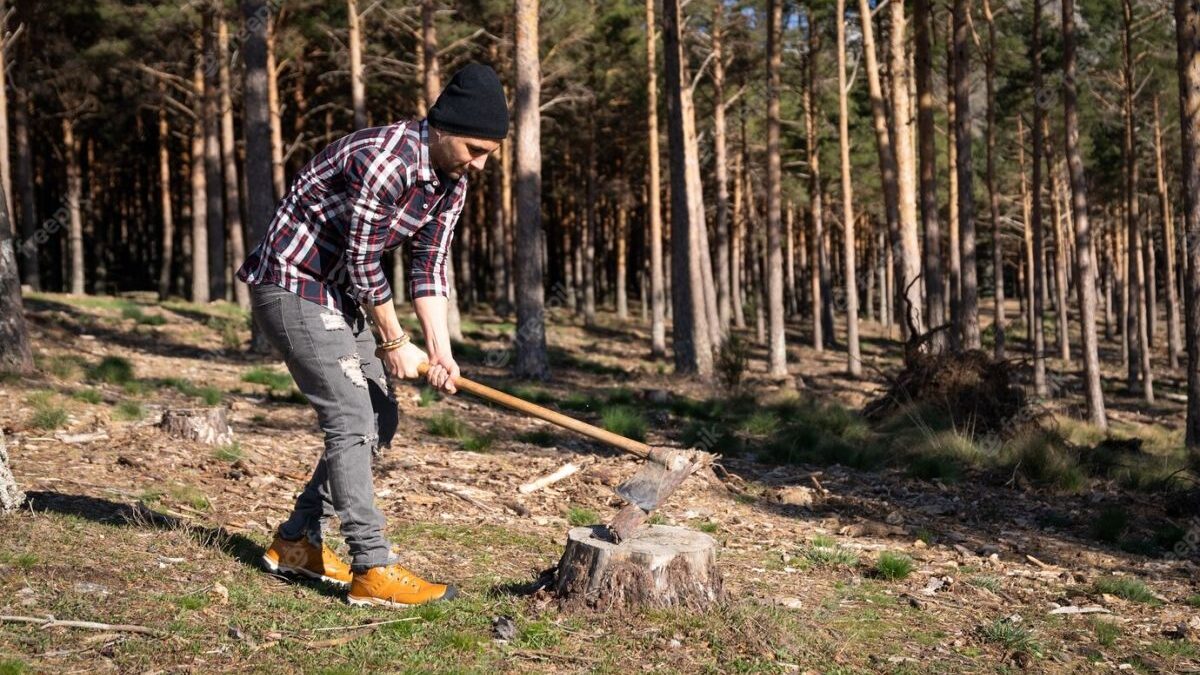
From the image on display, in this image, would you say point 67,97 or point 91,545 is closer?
point 91,545

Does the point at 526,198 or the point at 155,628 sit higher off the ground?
the point at 526,198

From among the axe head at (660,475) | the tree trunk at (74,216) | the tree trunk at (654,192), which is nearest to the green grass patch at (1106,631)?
the axe head at (660,475)

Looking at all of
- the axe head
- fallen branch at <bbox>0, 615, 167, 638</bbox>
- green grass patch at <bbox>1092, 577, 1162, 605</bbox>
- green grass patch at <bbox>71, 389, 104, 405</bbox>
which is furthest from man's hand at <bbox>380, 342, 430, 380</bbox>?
green grass patch at <bbox>71, 389, 104, 405</bbox>

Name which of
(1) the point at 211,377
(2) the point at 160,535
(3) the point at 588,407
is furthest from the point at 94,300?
(2) the point at 160,535

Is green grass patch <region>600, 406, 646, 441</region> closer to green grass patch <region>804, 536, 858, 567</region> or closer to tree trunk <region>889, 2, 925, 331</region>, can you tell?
green grass patch <region>804, 536, 858, 567</region>

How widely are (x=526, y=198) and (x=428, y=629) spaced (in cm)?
1236

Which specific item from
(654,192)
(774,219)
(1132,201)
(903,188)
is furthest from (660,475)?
(1132,201)

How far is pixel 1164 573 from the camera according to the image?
23.0 ft

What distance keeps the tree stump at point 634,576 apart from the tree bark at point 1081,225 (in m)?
15.7

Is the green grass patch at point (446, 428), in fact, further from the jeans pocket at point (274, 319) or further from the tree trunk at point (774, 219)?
the tree trunk at point (774, 219)

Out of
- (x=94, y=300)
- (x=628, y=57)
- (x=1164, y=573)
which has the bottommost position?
(x=1164, y=573)

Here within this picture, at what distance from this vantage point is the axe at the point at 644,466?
4.84 meters

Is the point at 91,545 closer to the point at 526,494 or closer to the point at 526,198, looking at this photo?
the point at 526,494

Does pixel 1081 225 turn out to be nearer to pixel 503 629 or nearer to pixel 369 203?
pixel 503 629
